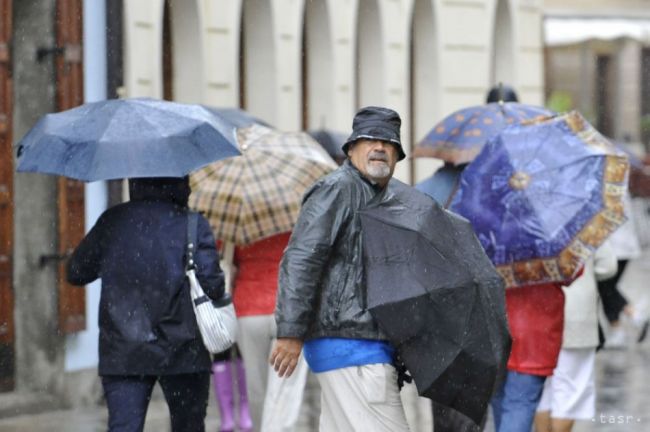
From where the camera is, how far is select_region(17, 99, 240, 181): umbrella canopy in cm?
777

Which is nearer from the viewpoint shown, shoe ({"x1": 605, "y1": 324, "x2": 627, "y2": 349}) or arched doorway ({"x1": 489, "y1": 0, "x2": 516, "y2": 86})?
shoe ({"x1": 605, "y1": 324, "x2": 627, "y2": 349})

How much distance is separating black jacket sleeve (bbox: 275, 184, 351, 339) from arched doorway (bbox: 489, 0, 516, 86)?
13.1 meters

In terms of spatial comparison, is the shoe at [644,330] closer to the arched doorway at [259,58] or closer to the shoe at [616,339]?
Result: the shoe at [616,339]

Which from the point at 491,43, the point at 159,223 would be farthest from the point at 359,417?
the point at 491,43

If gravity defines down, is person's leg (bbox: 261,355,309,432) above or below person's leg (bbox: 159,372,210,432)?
below

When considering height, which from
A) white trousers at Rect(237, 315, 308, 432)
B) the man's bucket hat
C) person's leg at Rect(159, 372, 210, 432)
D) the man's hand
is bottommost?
white trousers at Rect(237, 315, 308, 432)

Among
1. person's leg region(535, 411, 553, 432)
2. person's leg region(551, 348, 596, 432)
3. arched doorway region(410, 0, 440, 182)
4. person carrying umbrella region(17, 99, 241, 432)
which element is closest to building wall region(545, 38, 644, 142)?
arched doorway region(410, 0, 440, 182)

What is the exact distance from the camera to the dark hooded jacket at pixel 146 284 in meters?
7.74

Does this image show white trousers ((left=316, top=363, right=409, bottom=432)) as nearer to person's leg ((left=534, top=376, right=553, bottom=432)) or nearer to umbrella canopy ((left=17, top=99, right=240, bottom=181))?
umbrella canopy ((left=17, top=99, right=240, bottom=181))

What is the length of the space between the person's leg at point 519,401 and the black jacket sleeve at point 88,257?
79.4 inches

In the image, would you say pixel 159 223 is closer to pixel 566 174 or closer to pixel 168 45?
pixel 566 174

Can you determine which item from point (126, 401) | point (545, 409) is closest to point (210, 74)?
point (545, 409)

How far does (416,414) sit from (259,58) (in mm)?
4712

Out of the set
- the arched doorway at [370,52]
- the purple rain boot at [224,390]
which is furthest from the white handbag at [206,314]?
the arched doorway at [370,52]
